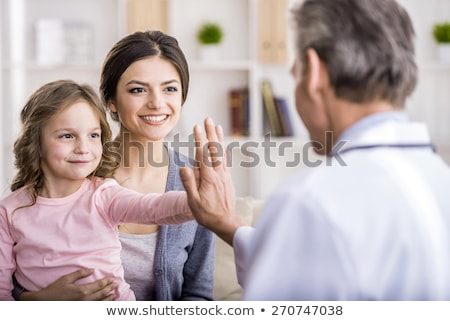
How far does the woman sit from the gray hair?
27 centimetres

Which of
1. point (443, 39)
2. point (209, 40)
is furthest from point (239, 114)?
point (443, 39)

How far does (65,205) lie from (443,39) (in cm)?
222

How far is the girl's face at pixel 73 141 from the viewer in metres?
1.02

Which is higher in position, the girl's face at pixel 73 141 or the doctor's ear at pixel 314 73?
the doctor's ear at pixel 314 73

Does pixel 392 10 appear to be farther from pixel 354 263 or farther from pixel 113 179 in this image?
pixel 113 179

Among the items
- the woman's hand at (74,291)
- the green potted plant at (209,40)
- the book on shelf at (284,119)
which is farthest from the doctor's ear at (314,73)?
the green potted plant at (209,40)

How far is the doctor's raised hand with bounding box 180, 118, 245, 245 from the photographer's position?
0.92m

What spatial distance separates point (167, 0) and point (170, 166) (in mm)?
1917

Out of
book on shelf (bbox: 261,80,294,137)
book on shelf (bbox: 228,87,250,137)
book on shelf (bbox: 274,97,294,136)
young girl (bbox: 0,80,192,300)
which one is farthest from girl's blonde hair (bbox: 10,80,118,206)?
book on shelf (bbox: 228,87,250,137)

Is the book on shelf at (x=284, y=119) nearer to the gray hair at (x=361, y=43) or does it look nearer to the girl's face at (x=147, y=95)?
the girl's face at (x=147, y=95)

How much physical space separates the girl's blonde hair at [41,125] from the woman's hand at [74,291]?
4.5 inches

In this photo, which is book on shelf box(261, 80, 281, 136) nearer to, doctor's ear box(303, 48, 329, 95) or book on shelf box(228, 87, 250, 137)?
book on shelf box(228, 87, 250, 137)

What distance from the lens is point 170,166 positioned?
1.10m

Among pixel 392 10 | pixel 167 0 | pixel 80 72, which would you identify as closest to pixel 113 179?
pixel 392 10
